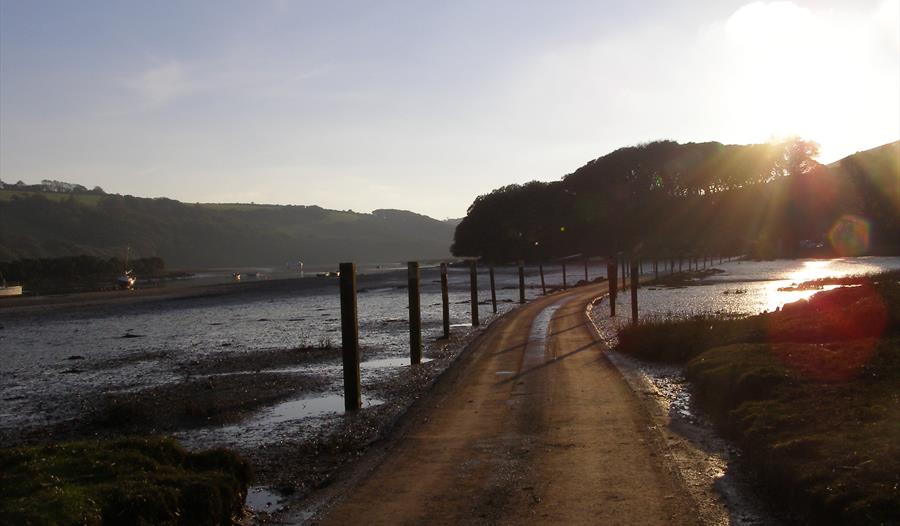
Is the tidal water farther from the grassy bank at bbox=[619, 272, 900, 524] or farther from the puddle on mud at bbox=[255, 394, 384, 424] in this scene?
the grassy bank at bbox=[619, 272, 900, 524]

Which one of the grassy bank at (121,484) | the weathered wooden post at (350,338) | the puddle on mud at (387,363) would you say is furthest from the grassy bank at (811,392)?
the weathered wooden post at (350,338)

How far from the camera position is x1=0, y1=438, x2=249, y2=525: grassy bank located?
19.2ft

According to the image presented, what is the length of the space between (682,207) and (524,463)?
123482 mm

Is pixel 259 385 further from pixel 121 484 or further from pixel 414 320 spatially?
pixel 121 484

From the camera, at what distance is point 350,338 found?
1350 cm

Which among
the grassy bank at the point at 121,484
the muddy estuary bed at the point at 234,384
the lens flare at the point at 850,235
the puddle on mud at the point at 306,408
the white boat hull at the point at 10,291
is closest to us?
the grassy bank at the point at 121,484

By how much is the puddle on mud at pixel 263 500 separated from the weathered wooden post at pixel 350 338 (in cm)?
497

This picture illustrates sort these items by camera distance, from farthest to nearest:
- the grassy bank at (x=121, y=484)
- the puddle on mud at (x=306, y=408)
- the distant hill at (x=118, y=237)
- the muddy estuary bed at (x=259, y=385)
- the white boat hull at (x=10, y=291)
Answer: the distant hill at (x=118, y=237)
the white boat hull at (x=10, y=291)
the puddle on mud at (x=306, y=408)
the muddy estuary bed at (x=259, y=385)
the grassy bank at (x=121, y=484)

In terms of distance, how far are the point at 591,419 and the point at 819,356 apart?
13.6 ft

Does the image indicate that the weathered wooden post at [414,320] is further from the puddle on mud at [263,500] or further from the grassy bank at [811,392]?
the puddle on mud at [263,500]

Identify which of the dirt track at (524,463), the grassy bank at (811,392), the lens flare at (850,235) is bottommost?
the dirt track at (524,463)

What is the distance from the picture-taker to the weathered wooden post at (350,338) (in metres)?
13.4

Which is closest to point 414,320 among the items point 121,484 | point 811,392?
point 811,392

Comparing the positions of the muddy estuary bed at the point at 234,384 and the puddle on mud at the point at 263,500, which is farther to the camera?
the muddy estuary bed at the point at 234,384
